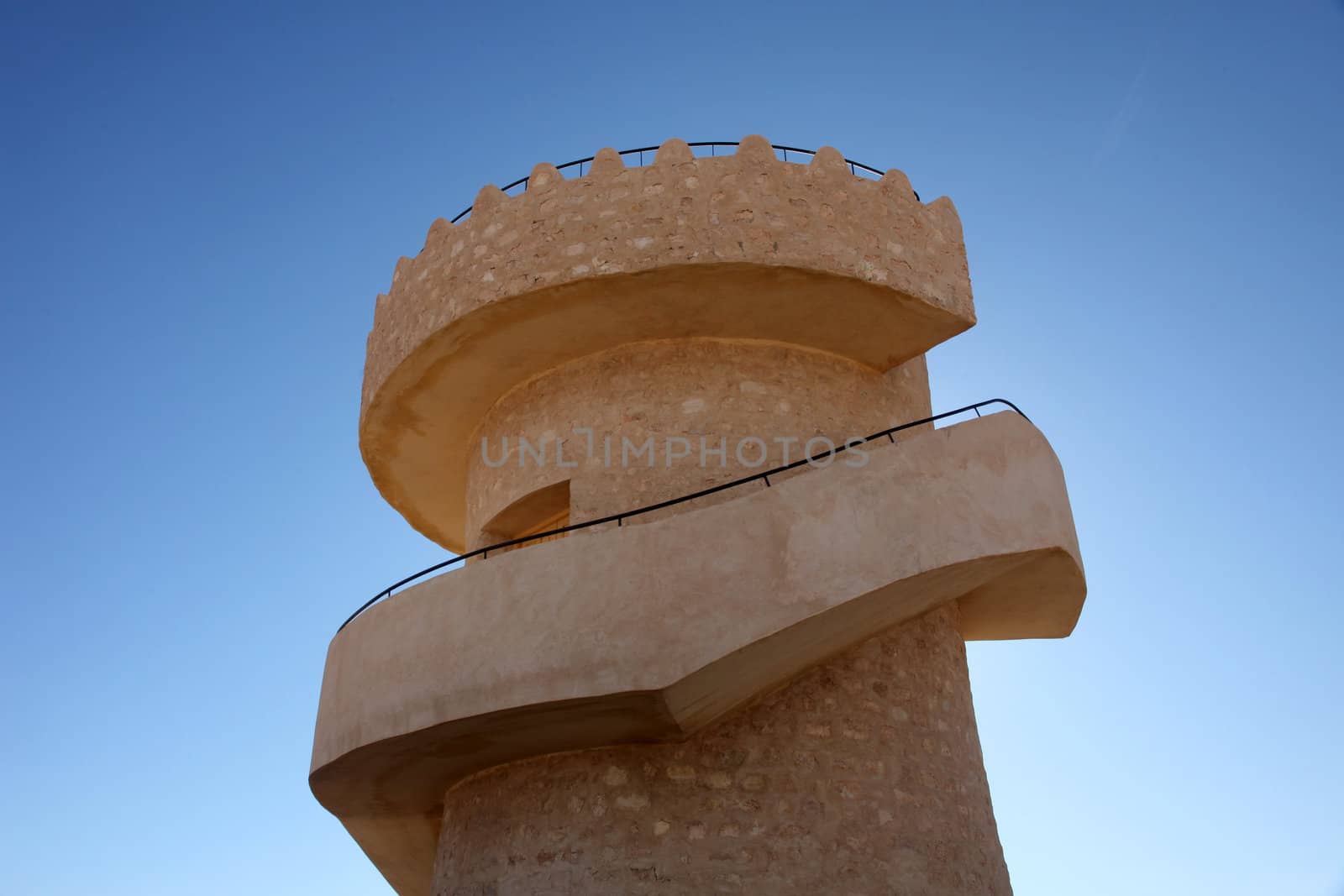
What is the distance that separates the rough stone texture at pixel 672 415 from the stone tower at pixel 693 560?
27 mm

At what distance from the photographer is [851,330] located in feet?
29.9

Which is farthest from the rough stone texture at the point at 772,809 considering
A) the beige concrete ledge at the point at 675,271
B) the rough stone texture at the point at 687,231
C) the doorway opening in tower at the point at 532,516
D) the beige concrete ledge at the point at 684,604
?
the rough stone texture at the point at 687,231

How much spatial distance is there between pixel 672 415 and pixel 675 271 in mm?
1126

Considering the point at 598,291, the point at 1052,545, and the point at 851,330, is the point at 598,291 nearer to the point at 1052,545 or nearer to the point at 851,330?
the point at 851,330

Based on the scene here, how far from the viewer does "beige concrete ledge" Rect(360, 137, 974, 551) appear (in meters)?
8.44

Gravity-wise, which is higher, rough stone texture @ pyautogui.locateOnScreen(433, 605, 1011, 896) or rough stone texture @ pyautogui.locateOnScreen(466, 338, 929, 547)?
rough stone texture @ pyautogui.locateOnScreen(466, 338, 929, 547)

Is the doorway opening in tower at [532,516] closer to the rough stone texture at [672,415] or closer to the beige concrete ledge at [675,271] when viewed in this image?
the rough stone texture at [672,415]

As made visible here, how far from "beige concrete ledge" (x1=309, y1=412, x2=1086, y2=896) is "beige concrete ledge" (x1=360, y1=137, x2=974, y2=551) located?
181 centimetres

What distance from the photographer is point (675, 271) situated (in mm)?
8320

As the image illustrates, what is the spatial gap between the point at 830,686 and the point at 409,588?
2986 mm

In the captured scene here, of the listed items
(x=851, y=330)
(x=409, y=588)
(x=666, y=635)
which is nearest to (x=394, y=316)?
(x=409, y=588)

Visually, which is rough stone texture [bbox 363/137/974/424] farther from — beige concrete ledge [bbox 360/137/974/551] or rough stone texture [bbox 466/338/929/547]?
rough stone texture [bbox 466/338/929/547]

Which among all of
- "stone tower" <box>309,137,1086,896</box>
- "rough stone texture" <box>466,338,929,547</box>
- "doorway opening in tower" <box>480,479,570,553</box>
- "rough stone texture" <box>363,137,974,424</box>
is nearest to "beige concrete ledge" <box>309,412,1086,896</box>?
"stone tower" <box>309,137,1086,896</box>

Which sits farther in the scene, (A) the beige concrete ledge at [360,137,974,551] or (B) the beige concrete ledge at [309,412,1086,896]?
(A) the beige concrete ledge at [360,137,974,551]
